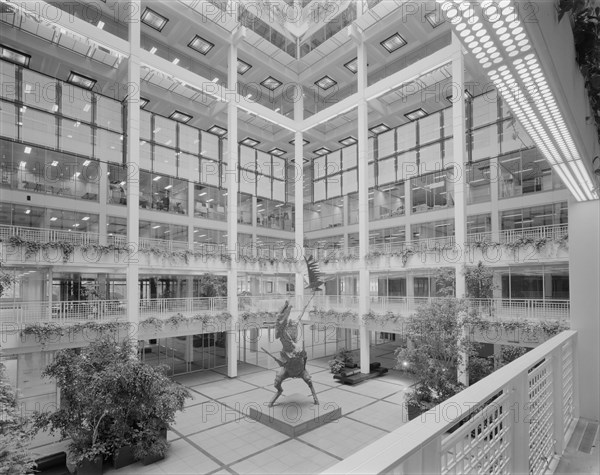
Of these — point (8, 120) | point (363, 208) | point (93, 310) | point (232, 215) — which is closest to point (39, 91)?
point (8, 120)

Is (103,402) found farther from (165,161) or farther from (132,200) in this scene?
(165,161)

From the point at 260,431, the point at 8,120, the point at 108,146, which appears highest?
the point at 8,120

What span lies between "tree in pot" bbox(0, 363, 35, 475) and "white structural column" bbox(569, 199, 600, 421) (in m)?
7.56

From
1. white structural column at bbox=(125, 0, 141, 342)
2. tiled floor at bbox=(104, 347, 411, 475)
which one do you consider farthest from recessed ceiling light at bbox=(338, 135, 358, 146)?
tiled floor at bbox=(104, 347, 411, 475)

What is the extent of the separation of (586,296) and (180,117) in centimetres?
2359

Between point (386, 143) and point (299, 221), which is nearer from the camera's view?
point (299, 221)

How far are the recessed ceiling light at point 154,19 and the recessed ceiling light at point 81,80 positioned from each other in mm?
4140

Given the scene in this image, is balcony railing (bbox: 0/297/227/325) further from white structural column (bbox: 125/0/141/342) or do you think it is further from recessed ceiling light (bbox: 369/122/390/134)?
recessed ceiling light (bbox: 369/122/390/134)

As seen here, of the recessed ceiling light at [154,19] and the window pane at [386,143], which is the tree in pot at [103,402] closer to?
the recessed ceiling light at [154,19]

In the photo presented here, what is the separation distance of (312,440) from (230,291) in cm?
946

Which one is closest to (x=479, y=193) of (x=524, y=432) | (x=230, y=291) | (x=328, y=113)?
(x=328, y=113)

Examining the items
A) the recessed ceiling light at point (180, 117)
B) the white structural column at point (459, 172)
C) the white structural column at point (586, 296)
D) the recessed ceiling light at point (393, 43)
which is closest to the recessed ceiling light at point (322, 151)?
the recessed ceiling light at point (393, 43)

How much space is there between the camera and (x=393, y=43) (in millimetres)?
20578

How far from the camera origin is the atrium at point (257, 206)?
13.0 metres
